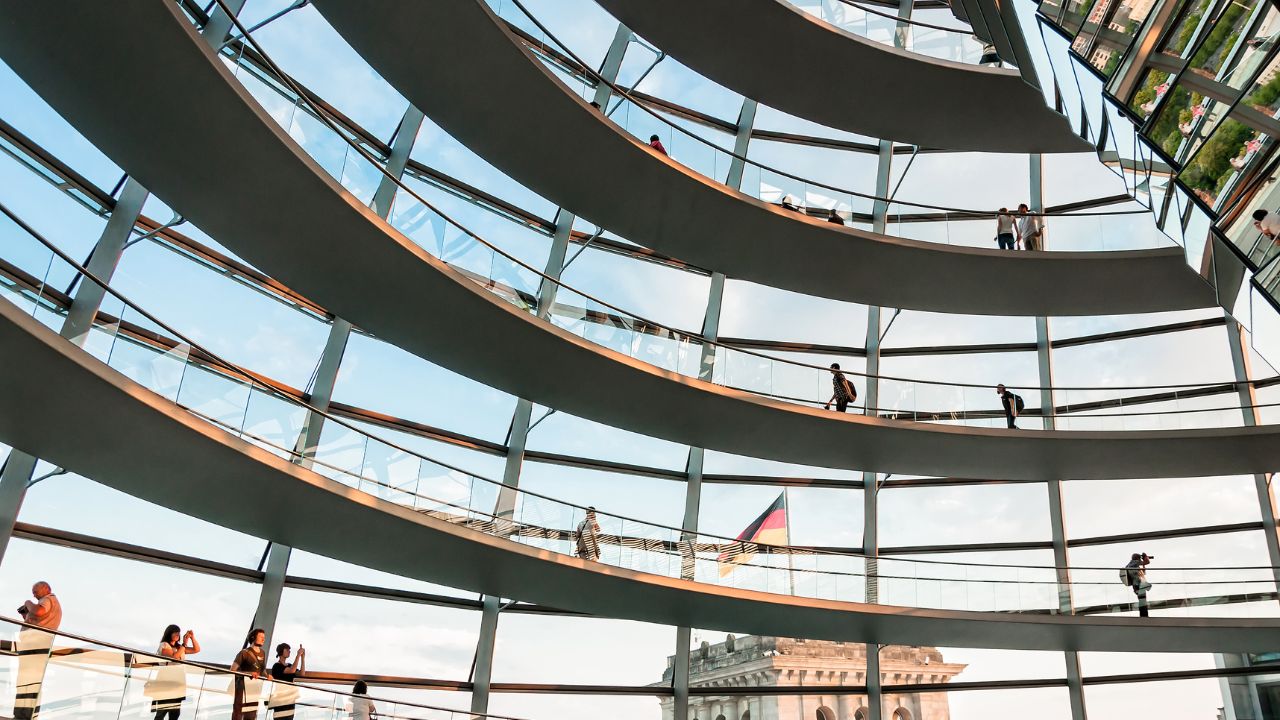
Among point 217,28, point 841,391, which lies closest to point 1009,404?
point 841,391

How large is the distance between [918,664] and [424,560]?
11351 millimetres

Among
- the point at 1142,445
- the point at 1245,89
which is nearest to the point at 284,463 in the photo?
the point at 1245,89

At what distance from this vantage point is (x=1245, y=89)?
7.91m

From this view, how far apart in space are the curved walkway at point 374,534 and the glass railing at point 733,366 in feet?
14.1

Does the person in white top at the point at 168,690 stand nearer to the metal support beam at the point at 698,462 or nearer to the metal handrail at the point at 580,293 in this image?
the metal handrail at the point at 580,293

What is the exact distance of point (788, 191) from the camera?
21203mm

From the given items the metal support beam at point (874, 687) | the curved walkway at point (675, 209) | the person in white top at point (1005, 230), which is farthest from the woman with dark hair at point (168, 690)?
the person in white top at point (1005, 230)

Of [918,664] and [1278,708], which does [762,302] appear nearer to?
[918,664]

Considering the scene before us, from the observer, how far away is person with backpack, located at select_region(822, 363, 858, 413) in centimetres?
2059

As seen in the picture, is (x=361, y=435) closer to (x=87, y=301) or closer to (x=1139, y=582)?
(x=87, y=301)

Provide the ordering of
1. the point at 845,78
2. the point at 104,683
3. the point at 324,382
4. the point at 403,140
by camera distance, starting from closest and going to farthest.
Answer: the point at 104,683, the point at 324,382, the point at 403,140, the point at 845,78

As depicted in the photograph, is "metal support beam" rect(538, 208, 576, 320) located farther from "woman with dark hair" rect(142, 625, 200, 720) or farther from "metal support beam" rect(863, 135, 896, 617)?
"woman with dark hair" rect(142, 625, 200, 720)

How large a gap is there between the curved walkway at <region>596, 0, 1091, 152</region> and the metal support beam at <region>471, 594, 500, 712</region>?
10.7 meters

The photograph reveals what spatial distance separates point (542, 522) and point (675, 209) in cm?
619
